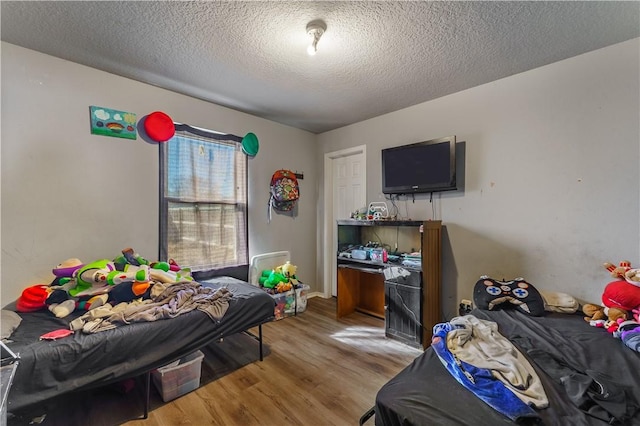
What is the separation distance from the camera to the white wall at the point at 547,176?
6.36 feet

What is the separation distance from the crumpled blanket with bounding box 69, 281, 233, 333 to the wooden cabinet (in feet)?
4.85

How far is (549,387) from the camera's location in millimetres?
1165

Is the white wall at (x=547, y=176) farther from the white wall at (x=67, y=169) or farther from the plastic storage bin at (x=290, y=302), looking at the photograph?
the white wall at (x=67, y=169)

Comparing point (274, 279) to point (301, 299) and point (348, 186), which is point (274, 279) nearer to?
point (301, 299)

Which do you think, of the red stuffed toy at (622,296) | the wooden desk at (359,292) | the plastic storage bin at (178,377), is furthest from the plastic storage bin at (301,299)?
the red stuffed toy at (622,296)

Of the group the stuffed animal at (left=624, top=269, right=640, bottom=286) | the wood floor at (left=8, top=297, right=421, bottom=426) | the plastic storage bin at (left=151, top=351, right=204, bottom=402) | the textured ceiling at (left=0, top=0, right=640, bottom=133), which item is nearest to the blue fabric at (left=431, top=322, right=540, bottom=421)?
the wood floor at (left=8, top=297, right=421, bottom=426)

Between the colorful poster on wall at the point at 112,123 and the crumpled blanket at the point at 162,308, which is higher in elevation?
the colorful poster on wall at the point at 112,123

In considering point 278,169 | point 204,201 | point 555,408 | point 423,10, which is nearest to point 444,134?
point 423,10

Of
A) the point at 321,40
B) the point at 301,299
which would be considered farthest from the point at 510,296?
the point at 321,40

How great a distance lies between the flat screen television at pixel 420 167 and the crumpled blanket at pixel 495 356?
4.67ft

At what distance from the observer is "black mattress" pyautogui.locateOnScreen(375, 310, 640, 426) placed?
998 millimetres

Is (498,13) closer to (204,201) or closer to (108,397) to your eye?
(204,201)

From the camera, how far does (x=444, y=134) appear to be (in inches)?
111

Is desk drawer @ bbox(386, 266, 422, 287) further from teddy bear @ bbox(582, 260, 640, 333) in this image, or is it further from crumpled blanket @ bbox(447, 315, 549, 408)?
teddy bear @ bbox(582, 260, 640, 333)
